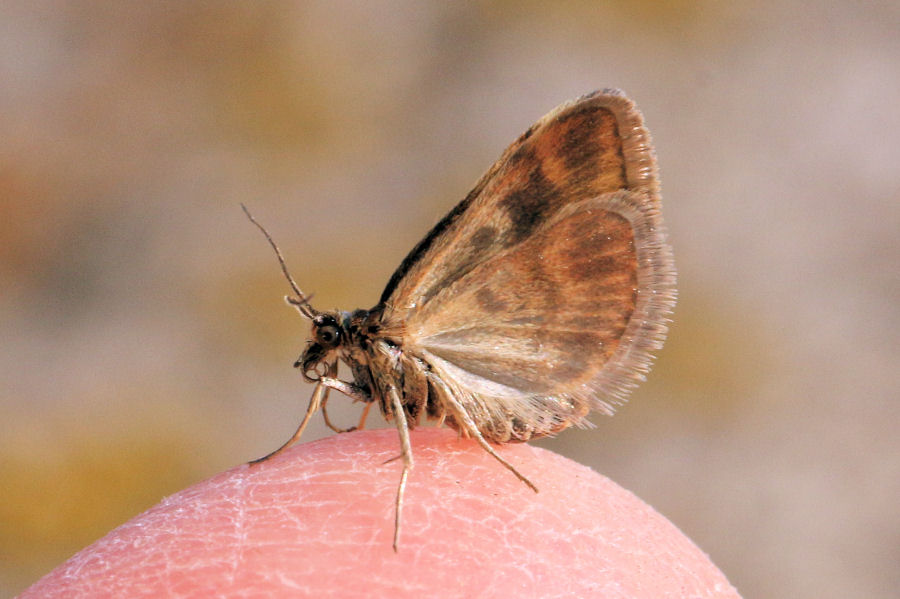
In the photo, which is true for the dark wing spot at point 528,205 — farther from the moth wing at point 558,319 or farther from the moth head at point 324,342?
the moth head at point 324,342


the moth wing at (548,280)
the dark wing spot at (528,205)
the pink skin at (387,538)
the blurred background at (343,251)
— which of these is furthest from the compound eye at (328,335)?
the blurred background at (343,251)

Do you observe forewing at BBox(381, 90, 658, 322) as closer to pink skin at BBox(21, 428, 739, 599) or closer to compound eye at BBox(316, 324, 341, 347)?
compound eye at BBox(316, 324, 341, 347)

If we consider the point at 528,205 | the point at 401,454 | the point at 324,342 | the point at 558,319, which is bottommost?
the point at 401,454

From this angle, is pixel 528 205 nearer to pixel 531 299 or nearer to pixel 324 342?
pixel 531 299

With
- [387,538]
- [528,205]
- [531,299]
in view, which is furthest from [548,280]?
[387,538]

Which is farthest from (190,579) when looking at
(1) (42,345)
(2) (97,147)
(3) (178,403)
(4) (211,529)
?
(2) (97,147)

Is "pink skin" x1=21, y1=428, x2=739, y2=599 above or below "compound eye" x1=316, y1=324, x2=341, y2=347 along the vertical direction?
below

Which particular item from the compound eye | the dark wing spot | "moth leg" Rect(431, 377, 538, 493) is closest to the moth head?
the compound eye
